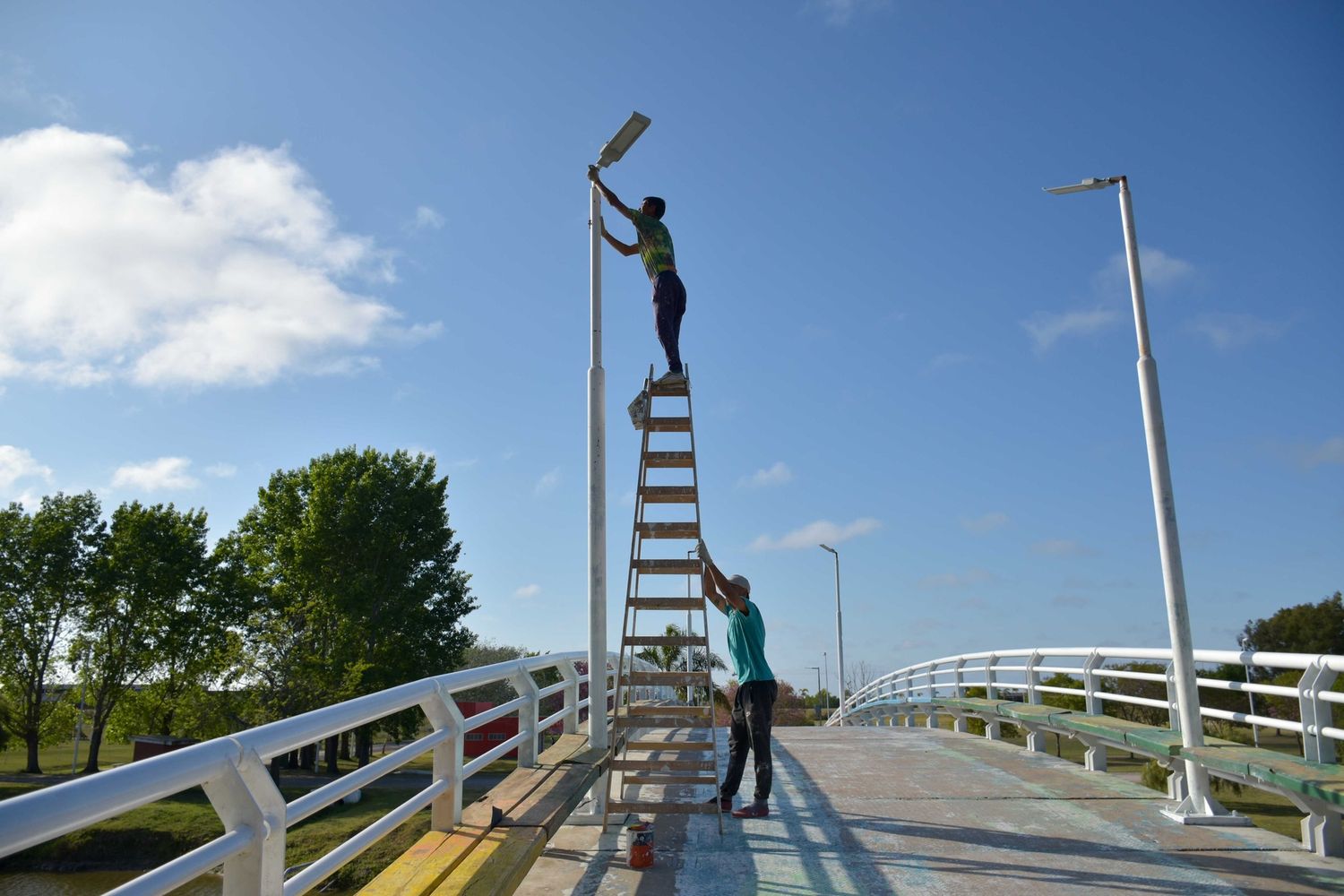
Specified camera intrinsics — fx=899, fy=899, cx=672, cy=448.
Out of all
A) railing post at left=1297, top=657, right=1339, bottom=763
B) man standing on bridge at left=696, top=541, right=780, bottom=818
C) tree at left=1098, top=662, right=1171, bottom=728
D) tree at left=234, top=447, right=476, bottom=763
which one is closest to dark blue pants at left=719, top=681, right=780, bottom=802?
man standing on bridge at left=696, top=541, right=780, bottom=818

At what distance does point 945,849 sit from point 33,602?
45.4m


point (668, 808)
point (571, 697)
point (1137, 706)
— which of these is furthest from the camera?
point (1137, 706)

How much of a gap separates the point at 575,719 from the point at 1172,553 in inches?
213

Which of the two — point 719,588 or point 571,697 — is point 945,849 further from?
point 571,697

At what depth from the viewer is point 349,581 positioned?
39188 mm

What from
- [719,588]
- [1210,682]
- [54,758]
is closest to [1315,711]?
[1210,682]

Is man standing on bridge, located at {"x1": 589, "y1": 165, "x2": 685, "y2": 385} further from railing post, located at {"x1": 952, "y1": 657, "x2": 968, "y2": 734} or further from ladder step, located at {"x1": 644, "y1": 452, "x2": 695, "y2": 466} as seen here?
railing post, located at {"x1": 952, "y1": 657, "x2": 968, "y2": 734}

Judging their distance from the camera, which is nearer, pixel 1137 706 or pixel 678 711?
pixel 678 711

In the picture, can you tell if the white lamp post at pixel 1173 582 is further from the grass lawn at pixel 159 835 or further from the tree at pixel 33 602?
the tree at pixel 33 602

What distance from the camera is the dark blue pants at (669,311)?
7953 millimetres

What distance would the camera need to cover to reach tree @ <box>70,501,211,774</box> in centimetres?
3972

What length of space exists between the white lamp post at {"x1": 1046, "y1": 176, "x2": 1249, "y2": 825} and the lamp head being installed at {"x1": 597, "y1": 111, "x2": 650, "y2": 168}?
4.42 metres

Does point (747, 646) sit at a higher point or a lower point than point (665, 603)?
lower

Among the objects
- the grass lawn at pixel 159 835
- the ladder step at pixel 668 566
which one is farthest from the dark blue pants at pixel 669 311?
the grass lawn at pixel 159 835
